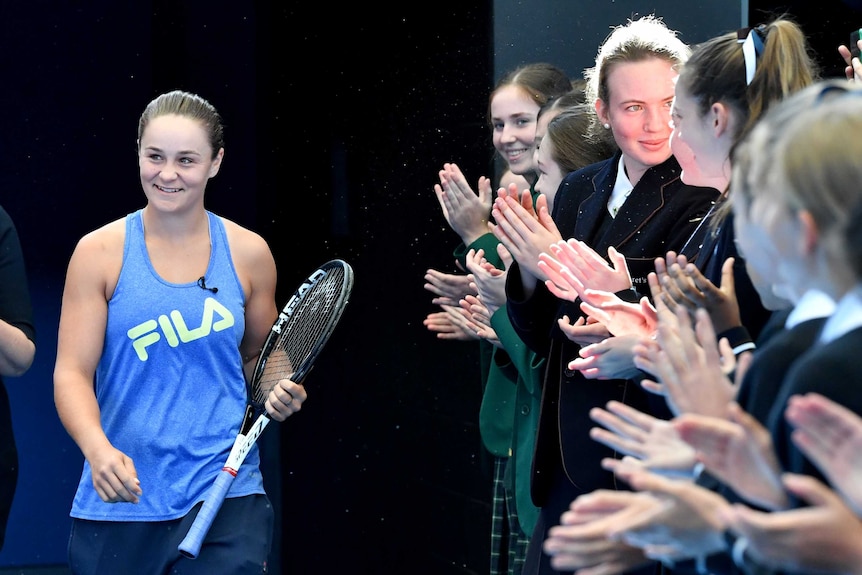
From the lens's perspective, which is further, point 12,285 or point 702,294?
point 12,285

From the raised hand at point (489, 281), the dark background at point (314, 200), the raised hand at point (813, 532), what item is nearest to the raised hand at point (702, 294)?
the raised hand at point (813, 532)

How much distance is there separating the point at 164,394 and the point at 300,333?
389 mm

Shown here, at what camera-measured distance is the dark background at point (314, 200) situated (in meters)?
4.70

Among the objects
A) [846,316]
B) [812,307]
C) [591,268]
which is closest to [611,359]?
[591,268]

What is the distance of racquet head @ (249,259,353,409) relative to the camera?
10.2 ft

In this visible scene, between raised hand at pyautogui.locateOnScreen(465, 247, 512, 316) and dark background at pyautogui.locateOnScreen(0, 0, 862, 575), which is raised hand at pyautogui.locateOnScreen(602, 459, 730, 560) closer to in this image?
raised hand at pyautogui.locateOnScreen(465, 247, 512, 316)

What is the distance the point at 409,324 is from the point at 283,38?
53.2 inches

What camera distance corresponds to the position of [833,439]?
119 cm

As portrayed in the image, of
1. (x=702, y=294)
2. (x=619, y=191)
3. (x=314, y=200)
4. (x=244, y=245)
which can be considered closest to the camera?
(x=702, y=294)

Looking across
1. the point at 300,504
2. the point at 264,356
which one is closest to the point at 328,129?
the point at 300,504

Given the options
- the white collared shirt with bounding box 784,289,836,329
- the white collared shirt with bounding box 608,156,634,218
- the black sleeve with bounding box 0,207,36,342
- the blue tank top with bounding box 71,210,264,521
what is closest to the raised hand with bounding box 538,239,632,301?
the white collared shirt with bounding box 608,156,634,218

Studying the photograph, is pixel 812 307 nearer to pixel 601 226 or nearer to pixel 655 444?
pixel 655 444

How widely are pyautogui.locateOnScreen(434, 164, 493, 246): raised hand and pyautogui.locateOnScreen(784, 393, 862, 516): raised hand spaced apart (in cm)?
218

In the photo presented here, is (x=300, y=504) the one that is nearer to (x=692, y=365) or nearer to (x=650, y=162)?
(x=650, y=162)
